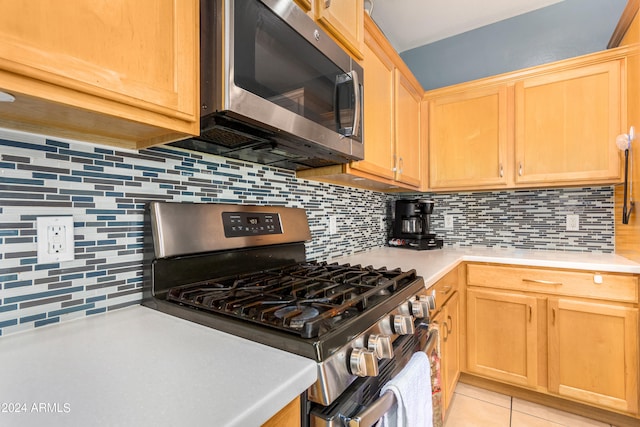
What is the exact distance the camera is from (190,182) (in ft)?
3.55

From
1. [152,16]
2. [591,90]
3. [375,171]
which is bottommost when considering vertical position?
[375,171]

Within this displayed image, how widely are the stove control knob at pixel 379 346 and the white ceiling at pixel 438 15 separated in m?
2.39

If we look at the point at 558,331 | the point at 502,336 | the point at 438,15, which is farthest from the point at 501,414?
the point at 438,15

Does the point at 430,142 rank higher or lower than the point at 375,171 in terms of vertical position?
higher

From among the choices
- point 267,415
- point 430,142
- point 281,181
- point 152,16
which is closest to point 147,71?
point 152,16

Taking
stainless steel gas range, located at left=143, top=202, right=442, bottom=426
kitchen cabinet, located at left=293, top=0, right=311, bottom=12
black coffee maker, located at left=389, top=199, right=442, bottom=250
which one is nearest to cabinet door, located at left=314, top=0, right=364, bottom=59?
kitchen cabinet, located at left=293, top=0, right=311, bottom=12

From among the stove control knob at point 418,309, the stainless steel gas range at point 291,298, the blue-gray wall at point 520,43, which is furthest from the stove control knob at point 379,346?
the blue-gray wall at point 520,43

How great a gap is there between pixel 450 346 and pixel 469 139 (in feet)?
4.72

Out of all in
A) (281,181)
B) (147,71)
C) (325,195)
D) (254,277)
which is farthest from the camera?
(325,195)

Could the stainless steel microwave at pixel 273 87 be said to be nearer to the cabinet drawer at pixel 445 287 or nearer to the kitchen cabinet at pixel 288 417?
the kitchen cabinet at pixel 288 417

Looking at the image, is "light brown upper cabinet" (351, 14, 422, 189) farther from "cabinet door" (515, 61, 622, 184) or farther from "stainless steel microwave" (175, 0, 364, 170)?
"cabinet door" (515, 61, 622, 184)

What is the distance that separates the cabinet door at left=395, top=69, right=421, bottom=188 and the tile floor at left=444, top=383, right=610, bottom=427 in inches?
55.4

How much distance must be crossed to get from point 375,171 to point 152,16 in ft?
3.76

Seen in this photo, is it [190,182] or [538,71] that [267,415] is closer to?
[190,182]
